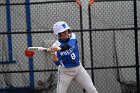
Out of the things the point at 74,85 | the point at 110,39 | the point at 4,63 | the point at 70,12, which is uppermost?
the point at 70,12

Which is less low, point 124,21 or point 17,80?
point 124,21

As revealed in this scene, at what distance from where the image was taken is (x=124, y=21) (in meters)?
7.34

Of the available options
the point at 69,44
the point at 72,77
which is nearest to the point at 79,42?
the point at 72,77

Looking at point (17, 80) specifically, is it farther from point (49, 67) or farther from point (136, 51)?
point (136, 51)

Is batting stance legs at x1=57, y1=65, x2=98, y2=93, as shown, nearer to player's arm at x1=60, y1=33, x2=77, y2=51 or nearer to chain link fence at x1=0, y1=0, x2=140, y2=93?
player's arm at x1=60, y1=33, x2=77, y2=51

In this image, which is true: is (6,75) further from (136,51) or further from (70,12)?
(136,51)

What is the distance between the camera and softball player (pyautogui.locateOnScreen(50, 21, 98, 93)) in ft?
19.8

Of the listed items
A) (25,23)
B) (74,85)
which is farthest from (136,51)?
(25,23)

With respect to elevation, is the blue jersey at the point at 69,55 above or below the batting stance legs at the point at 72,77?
above

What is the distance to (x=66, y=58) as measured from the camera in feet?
20.2

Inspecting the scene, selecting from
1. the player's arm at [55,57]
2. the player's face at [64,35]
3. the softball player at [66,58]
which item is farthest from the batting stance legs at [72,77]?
the player's face at [64,35]

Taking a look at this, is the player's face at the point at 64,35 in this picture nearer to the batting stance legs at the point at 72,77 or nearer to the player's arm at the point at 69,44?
the player's arm at the point at 69,44

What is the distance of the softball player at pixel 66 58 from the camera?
19.8 ft

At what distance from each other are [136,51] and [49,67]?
1770 millimetres
